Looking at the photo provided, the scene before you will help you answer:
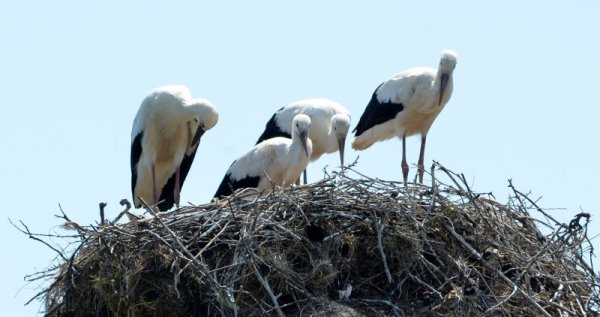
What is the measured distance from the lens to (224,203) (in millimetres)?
11836

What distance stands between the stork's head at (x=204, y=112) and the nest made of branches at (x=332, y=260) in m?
3.13

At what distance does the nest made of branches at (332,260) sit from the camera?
1113cm

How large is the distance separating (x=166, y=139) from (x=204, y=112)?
2.01ft

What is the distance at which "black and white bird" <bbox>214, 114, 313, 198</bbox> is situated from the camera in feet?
47.1

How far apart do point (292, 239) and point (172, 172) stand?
4574mm

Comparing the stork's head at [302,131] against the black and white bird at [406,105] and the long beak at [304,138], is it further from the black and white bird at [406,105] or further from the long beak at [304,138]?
the black and white bird at [406,105]

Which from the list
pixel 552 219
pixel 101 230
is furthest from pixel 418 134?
pixel 101 230

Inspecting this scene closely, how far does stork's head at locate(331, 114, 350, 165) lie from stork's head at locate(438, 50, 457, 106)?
932 millimetres

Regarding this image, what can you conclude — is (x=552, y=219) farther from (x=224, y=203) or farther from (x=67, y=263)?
(x=67, y=263)

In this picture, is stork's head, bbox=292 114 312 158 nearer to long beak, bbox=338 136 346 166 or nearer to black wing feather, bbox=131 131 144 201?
long beak, bbox=338 136 346 166

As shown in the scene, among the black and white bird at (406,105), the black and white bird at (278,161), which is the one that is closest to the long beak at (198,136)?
the black and white bird at (278,161)

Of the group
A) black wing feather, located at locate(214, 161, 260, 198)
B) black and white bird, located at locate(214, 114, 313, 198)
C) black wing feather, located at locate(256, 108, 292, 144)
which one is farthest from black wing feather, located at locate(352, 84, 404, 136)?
black wing feather, located at locate(214, 161, 260, 198)

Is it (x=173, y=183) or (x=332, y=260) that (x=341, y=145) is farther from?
(x=332, y=260)

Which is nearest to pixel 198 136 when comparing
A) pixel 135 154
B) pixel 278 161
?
pixel 135 154
